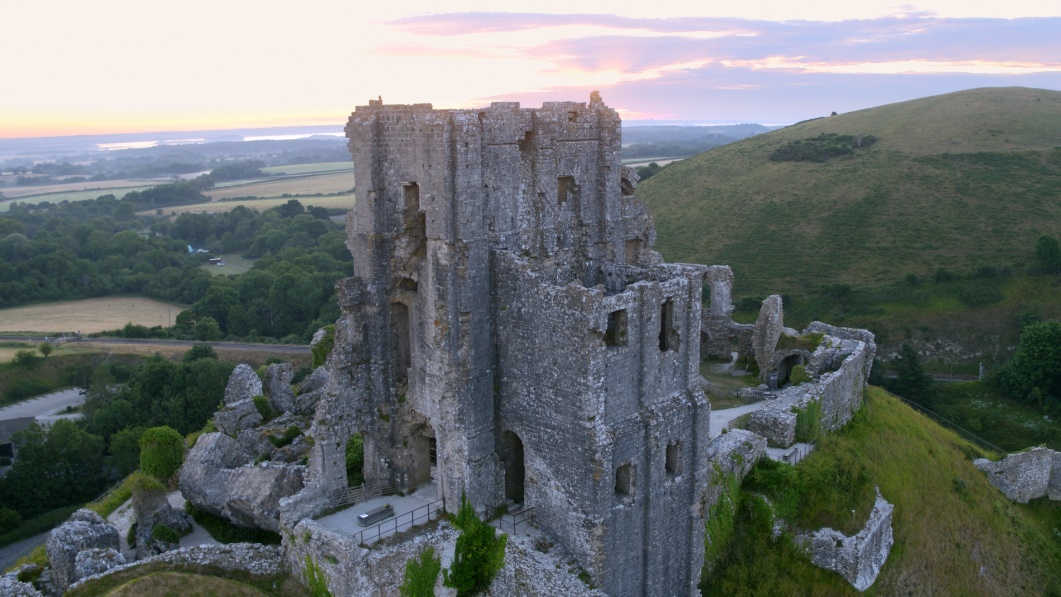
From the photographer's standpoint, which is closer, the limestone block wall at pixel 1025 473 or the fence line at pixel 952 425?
the limestone block wall at pixel 1025 473

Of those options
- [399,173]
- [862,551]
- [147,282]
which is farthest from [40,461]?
[147,282]

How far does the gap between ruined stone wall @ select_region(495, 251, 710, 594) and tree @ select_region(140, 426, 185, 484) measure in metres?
13.8

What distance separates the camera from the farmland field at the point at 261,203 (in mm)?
149113

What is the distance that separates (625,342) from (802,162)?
77.4 meters

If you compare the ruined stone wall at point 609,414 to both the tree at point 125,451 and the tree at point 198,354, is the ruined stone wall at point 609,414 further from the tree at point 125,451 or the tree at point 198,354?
the tree at point 198,354

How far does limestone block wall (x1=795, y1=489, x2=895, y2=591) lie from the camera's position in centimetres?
2648

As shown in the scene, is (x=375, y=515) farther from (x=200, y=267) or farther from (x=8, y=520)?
(x=200, y=267)

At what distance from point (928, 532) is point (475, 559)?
755 inches

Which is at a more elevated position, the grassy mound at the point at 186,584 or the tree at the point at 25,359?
the grassy mound at the point at 186,584

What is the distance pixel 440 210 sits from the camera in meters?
20.2

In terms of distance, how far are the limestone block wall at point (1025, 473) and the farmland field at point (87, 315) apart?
222ft

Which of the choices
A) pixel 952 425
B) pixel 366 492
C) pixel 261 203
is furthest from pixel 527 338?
pixel 261 203

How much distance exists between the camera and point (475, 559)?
2078cm

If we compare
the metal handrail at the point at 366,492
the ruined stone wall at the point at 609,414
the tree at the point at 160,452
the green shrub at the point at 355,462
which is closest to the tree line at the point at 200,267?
the tree at the point at 160,452
